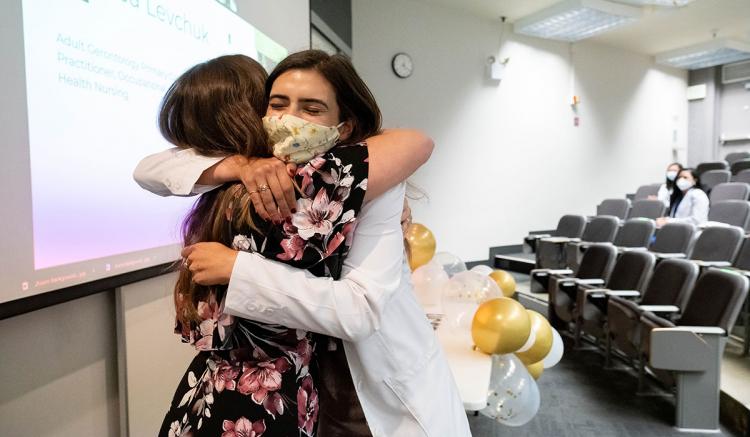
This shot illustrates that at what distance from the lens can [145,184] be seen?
0.92 meters

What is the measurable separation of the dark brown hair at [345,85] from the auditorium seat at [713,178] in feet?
29.4

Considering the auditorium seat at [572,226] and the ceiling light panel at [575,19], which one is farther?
the ceiling light panel at [575,19]

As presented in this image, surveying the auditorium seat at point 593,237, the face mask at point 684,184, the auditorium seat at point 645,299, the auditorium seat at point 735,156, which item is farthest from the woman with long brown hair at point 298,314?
the auditorium seat at point 735,156

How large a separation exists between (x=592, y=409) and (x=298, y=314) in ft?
10.4

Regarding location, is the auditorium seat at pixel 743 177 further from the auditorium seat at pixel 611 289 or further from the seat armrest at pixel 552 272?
the auditorium seat at pixel 611 289

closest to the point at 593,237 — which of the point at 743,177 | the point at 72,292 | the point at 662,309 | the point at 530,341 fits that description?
the point at 662,309

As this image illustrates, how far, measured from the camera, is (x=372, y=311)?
2.68 ft

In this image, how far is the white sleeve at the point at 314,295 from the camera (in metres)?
0.77

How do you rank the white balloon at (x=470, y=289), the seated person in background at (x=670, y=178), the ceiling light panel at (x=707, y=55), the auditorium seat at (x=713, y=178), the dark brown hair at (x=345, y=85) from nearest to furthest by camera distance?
the dark brown hair at (x=345, y=85) → the white balloon at (x=470, y=289) → the seated person in background at (x=670, y=178) → the auditorium seat at (x=713, y=178) → the ceiling light panel at (x=707, y=55)

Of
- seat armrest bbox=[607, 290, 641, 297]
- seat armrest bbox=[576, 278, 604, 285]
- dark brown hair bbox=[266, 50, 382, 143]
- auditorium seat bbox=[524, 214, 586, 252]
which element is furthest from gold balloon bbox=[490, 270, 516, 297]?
auditorium seat bbox=[524, 214, 586, 252]

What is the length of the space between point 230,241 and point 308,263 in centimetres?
13

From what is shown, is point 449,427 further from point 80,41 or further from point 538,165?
point 538,165

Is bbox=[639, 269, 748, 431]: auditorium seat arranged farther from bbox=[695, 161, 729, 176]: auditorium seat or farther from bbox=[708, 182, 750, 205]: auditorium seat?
bbox=[695, 161, 729, 176]: auditorium seat

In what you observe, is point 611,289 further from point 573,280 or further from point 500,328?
point 500,328
